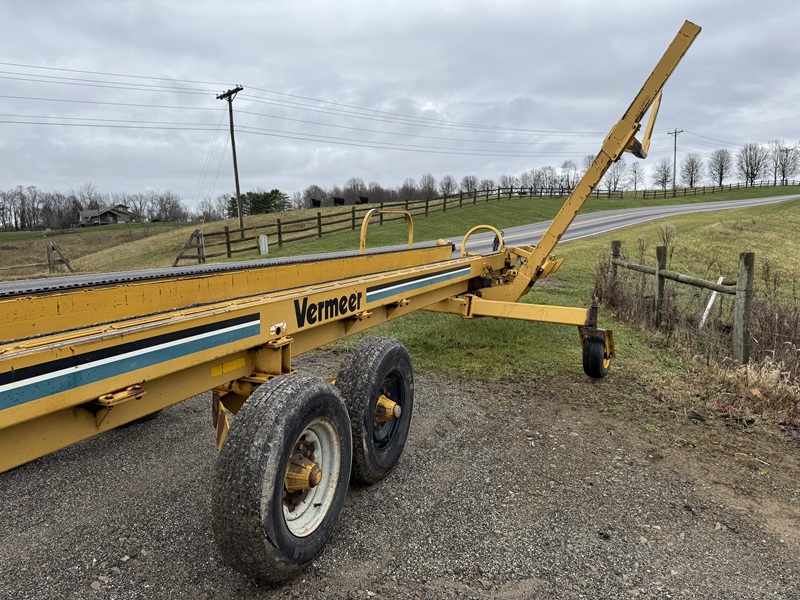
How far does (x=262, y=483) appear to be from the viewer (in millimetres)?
2066

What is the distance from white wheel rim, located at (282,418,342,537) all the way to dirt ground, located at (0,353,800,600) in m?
Result: 0.26

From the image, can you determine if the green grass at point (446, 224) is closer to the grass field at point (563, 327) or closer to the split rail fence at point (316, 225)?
the grass field at point (563, 327)

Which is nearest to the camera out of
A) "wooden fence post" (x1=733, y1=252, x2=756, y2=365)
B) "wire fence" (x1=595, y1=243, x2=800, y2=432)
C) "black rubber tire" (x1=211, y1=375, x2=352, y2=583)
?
"black rubber tire" (x1=211, y1=375, x2=352, y2=583)

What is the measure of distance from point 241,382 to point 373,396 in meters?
0.81

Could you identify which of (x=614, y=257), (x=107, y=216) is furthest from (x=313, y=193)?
(x=614, y=257)

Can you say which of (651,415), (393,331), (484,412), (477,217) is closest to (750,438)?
(651,415)

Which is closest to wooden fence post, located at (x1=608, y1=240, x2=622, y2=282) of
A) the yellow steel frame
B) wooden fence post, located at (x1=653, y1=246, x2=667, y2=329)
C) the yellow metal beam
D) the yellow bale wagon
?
wooden fence post, located at (x1=653, y1=246, x2=667, y2=329)

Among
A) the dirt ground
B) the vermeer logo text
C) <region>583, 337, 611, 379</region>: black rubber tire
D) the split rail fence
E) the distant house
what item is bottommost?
the dirt ground

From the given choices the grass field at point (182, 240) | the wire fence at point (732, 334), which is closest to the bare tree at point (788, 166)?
the grass field at point (182, 240)

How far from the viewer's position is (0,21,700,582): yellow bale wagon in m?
1.67

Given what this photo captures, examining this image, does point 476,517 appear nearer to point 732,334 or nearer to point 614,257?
point 732,334

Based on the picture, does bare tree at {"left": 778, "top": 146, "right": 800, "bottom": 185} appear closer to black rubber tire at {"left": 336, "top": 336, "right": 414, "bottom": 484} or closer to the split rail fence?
the split rail fence

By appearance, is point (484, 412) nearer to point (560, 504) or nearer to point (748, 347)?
point (560, 504)

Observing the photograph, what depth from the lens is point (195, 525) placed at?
2.93 meters
